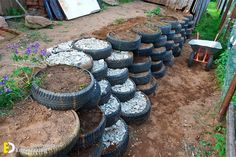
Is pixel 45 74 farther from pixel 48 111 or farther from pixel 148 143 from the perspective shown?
pixel 148 143

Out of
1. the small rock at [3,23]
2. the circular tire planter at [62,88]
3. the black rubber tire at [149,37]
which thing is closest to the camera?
the circular tire planter at [62,88]

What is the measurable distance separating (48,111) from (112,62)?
2.22 metres

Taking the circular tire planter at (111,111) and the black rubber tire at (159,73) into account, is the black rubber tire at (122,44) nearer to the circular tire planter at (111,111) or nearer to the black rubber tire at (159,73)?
the circular tire planter at (111,111)

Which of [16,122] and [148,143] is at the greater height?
[16,122]

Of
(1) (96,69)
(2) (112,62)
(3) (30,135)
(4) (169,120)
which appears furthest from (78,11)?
(3) (30,135)

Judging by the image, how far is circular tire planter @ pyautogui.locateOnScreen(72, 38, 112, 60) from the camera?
4.37m

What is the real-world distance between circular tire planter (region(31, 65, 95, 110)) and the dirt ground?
1285 mm

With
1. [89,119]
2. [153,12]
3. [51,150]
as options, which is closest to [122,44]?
[89,119]

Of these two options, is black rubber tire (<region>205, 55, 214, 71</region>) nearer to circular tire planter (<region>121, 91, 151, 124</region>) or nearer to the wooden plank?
circular tire planter (<region>121, 91, 151, 124</region>)

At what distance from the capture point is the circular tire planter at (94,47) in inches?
172

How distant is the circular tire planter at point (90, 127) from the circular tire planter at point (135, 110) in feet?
4.75

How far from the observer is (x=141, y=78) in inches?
215

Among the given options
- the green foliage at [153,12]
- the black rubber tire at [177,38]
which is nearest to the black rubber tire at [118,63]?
the black rubber tire at [177,38]

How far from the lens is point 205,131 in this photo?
492 cm
